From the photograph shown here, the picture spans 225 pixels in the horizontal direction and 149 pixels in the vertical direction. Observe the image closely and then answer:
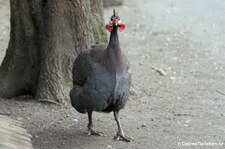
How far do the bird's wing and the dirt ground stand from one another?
2.09 ft

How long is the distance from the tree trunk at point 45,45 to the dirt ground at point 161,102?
22 centimetres

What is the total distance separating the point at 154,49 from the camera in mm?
10672

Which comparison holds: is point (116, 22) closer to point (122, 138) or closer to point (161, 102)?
point (122, 138)

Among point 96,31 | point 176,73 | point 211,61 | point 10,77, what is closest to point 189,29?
point 211,61

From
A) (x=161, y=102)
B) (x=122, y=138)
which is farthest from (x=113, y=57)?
(x=161, y=102)

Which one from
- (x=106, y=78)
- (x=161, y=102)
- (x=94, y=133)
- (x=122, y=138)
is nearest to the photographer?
(x=106, y=78)

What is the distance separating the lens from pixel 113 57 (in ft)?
19.1

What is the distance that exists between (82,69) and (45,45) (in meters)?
1.28

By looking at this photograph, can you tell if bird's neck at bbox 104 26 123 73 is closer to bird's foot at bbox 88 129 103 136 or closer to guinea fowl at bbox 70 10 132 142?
guinea fowl at bbox 70 10 132 142

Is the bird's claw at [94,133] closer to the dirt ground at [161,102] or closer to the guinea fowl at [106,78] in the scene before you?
the dirt ground at [161,102]

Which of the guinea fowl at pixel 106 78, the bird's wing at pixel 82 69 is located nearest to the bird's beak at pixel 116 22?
the guinea fowl at pixel 106 78

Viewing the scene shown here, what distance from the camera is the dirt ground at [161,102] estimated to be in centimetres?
609

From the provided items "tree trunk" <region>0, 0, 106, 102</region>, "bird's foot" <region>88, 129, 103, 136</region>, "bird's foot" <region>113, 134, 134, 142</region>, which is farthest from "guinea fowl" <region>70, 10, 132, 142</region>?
"tree trunk" <region>0, 0, 106, 102</region>

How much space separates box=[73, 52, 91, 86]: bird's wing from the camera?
597 centimetres
